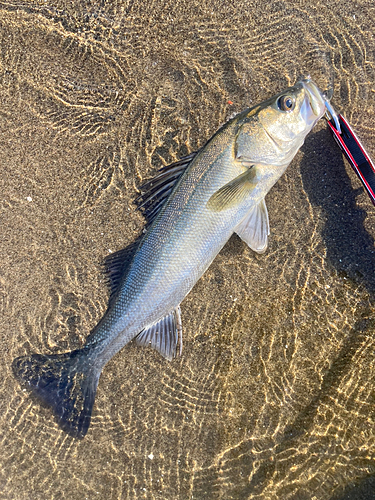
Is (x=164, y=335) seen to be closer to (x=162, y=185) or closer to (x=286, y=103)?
(x=162, y=185)

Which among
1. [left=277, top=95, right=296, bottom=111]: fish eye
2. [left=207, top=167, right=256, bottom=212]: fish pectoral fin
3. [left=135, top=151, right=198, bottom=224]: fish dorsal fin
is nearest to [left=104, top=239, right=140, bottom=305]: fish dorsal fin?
[left=135, top=151, right=198, bottom=224]: fish dorsal fin

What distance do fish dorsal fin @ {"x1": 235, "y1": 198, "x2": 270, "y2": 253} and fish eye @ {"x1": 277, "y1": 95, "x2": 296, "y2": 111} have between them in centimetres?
71

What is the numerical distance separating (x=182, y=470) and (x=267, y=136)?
2.84 m

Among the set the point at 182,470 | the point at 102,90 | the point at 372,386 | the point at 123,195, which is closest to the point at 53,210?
the point at 123,195

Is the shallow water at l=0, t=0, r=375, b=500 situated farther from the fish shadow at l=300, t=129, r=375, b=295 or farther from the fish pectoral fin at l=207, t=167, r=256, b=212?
the fish pectoral fin at l=207, t=167, r=256, b=212

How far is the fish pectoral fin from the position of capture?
247 cm

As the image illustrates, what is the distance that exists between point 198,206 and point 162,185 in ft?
1.26

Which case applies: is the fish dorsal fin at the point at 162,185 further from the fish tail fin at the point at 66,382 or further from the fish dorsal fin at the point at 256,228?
the fish tail fin at the point at 66,382

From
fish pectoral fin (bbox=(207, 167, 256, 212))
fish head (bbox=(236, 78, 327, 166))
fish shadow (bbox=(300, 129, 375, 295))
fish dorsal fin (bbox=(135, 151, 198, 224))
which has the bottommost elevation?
fish shadow (bbox=(300, 129, 375, 295))

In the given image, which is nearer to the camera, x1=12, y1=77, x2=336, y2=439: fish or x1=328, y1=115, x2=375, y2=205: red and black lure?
x1=12, y1=77, x2=336, y2=439: fish

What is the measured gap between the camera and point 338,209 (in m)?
3.08

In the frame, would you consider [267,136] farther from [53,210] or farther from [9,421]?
[9,421]

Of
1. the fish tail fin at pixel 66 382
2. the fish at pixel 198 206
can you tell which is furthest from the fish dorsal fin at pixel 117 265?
the fish tail fin at pixel 66 382

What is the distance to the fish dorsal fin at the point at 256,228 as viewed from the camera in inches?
107
